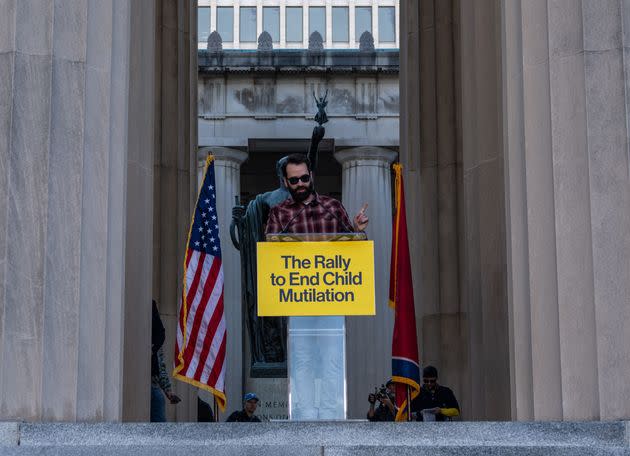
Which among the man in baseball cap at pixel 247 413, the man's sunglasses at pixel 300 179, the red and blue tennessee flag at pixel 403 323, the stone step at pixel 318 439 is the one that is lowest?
the man in baseball cap at pixel 247 413

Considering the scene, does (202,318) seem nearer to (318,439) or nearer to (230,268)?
(318,439)

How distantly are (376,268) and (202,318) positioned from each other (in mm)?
32581

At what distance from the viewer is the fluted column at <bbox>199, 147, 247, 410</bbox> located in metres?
50.8

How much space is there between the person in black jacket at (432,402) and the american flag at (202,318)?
318 centimetres

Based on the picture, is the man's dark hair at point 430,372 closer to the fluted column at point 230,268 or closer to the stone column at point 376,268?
the stone column at point 376,268

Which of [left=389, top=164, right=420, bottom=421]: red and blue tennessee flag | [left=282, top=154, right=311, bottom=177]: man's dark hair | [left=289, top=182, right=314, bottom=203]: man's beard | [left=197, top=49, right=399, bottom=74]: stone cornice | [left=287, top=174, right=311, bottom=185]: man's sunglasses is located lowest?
[left=389, top=164, right=420, bottom=421]: red and blue tennessee flag

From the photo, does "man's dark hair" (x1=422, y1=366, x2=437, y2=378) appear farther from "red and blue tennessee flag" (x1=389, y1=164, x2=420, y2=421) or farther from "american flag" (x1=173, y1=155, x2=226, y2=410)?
"american flag" (x1=173, y1=155, x2=226, y2=410)

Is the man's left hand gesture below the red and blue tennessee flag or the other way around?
the other way around

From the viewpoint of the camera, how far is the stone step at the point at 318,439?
1352 centimetres

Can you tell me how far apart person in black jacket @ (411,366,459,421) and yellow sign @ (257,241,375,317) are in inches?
136

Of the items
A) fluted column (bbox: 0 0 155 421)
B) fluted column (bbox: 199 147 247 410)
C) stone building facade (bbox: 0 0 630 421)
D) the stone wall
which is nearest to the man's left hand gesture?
the stone wall

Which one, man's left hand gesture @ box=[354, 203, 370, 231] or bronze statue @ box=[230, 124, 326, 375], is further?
bronze statue @ box=[230, 124, 326, 375]

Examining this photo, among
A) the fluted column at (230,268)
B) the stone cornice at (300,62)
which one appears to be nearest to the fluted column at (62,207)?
the fluted column at (230,268)

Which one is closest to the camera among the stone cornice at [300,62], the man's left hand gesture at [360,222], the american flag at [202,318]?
the man's left hand gesture at [360,222]
